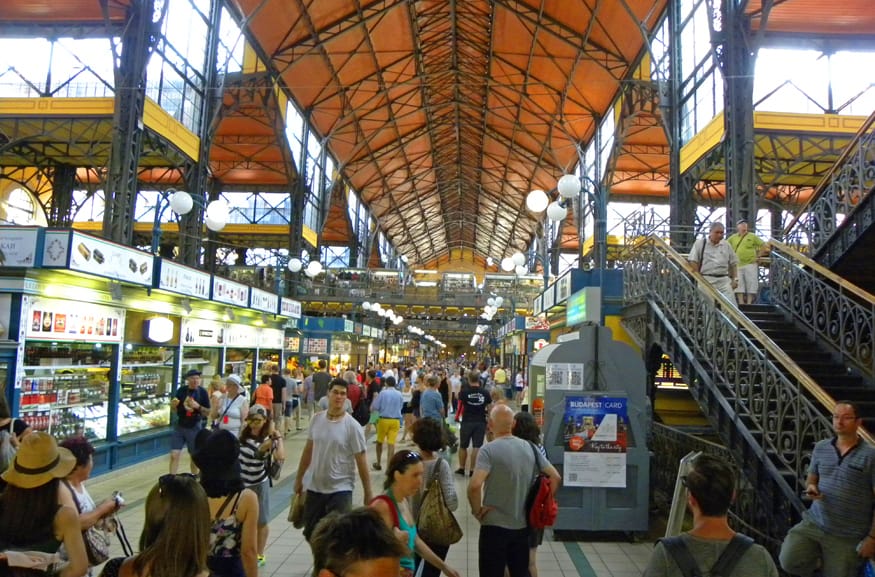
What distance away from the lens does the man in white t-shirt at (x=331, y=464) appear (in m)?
5.08

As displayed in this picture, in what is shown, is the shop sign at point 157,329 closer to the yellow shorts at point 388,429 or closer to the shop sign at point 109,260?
the shop sign at point 109,260

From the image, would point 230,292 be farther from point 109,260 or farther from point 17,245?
point 17,245

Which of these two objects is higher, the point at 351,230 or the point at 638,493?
the point at 351,230

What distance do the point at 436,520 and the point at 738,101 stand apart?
47.3ft

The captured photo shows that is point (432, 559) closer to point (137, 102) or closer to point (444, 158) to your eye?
point (137, 102)

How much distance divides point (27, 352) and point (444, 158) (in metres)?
36.6

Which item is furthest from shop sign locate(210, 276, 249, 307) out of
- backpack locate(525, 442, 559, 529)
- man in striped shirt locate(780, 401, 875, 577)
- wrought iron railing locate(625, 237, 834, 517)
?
man in striped shirt locate(780, 401, 875, 577)

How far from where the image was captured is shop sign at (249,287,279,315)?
51.9ft

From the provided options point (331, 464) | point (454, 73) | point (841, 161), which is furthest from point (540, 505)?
point (454, 73)

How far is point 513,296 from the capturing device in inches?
1312

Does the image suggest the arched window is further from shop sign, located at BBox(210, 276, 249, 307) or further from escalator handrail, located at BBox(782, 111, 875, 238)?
escalator handrail, located at BBox(782, 111, 875, 238)

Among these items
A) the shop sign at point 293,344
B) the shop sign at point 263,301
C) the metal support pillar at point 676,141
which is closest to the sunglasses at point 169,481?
the shop sign at point 263,301

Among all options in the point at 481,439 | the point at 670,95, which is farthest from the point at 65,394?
the point at 670,95

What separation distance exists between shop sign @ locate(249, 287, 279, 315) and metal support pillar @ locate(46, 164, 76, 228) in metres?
11.2
